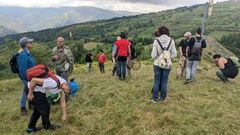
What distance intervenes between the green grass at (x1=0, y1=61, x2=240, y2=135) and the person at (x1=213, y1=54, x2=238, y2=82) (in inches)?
36.8

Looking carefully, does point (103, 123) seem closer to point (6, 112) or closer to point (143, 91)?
point (143, 91)

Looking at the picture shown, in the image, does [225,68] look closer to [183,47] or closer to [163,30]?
[183,47]

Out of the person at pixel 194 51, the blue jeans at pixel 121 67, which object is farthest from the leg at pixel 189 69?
the blue jeans at pixel 121 67

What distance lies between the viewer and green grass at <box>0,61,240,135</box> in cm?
905

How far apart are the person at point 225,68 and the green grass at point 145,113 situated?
93 cm

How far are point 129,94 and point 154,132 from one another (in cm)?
389

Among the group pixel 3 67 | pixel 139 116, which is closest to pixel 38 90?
pixel 139 116

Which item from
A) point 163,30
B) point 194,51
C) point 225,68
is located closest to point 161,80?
point 163,30

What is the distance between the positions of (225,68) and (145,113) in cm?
673

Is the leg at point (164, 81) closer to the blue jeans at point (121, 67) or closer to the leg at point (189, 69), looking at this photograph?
the leg at point (189, 69)

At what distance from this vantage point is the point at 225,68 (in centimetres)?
1498

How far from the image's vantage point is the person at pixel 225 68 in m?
14.9

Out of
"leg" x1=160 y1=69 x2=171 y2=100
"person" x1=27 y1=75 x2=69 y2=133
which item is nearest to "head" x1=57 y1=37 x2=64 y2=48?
"person" x1=27 y1=75 x2=69 y2=133

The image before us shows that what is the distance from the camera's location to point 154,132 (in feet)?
28.5
